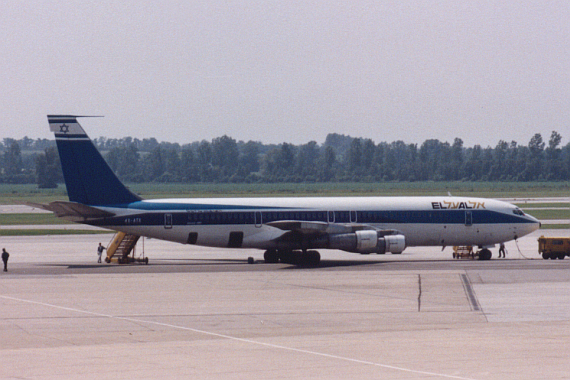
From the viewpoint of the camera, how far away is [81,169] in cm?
4825

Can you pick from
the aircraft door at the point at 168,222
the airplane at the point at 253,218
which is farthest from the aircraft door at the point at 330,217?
the aircraft door at the point at 168,222

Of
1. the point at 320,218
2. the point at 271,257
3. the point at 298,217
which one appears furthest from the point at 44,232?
the point at 320,218

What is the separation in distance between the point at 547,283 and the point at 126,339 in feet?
68.7

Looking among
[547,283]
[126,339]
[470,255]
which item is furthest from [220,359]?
[470,255]

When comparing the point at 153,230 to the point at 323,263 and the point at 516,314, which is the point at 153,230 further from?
the point at 516,314

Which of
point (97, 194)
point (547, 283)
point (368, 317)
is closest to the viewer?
point (368, 317)

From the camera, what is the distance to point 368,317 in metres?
27.5

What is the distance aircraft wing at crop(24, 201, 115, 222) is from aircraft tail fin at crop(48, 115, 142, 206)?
3.08 feet

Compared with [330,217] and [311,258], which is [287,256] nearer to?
[311,258]

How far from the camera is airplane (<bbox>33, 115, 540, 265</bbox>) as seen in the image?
156ft

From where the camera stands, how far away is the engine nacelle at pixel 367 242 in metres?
46.8

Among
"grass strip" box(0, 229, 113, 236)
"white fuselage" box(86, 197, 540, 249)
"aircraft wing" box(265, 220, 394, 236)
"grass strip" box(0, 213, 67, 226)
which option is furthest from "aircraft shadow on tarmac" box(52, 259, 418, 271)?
"grass strip" box(0, 213, 67, 226)

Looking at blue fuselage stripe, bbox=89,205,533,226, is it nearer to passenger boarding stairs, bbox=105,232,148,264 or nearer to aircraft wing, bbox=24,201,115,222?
aircraft wing, bbox=24,201,115,222

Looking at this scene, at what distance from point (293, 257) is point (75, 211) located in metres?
13.2
